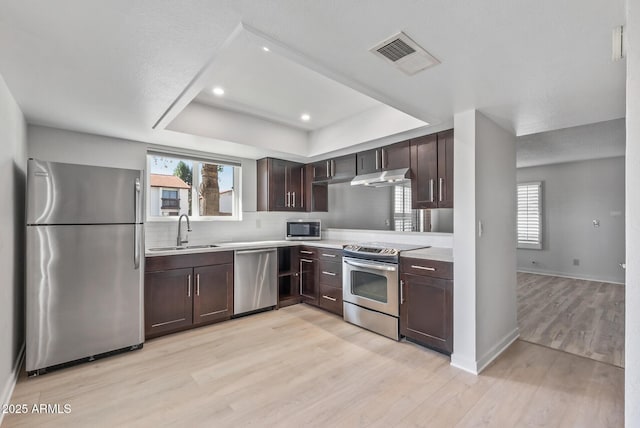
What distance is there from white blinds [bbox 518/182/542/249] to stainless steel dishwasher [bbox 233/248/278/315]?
572cm

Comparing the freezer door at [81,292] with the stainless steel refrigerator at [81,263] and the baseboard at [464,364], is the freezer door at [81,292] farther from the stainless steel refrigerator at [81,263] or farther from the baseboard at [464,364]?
the baseboard at [464,364]

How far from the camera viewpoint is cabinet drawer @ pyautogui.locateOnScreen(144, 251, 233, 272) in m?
3.08

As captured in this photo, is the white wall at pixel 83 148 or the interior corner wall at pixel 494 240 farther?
the white wall at pixel 83 148

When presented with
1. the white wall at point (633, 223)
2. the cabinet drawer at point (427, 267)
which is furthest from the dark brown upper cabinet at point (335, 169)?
the white wall at point (633, 223)

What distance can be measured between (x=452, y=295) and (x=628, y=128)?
1.95 m

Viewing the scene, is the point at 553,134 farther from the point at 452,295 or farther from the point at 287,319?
the point at 287,319

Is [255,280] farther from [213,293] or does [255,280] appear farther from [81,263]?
[81,263]

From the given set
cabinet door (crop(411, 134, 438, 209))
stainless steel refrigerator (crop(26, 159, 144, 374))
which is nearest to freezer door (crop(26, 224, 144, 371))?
stainless steel refrigerator (crop(26, 159, 144, 374))

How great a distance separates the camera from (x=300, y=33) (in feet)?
4.75

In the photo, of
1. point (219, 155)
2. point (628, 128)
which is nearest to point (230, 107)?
point (219, 155)

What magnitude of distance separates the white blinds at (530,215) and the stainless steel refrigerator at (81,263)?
7.24 meters

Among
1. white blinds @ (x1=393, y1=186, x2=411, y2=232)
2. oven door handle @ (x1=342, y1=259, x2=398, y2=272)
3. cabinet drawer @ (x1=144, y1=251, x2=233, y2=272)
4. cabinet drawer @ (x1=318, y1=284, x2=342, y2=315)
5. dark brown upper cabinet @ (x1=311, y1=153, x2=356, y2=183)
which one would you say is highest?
dark brown upper cabinet @ (x1=311, y1=153, x2=356, y2=183)

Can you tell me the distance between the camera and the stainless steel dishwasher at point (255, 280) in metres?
3.67

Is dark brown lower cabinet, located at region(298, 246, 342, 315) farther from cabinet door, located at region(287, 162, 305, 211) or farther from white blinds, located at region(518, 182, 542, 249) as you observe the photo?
white blinds, located at region(518, 182, 542, 249)
